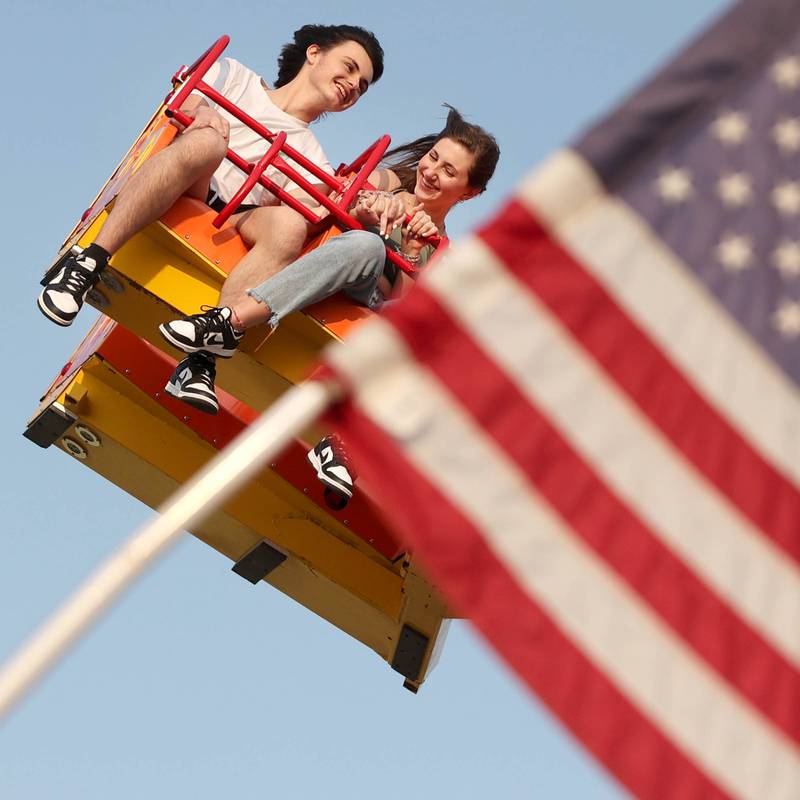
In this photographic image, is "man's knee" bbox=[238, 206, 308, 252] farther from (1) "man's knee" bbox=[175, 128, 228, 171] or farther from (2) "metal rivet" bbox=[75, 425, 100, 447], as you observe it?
(2) "metal rivet" bbox=[75, 425, 100, 447]

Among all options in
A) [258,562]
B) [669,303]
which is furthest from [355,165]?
[669,303]

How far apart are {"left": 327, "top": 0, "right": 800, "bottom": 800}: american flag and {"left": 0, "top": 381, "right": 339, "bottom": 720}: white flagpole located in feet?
0.64

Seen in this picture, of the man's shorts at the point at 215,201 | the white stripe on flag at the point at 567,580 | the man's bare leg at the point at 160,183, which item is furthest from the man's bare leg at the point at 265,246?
the white stripe on flag at the point at 567,580

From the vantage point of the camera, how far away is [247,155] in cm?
892

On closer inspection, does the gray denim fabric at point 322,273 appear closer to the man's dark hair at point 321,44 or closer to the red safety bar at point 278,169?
the red safety bar at point 278,169

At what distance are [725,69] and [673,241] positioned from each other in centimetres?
56

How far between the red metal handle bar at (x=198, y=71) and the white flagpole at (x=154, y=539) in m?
4.37

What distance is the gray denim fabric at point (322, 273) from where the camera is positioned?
820cm

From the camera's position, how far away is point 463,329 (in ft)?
15.4

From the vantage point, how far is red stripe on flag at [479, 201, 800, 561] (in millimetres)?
4781

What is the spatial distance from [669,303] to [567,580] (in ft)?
2.89

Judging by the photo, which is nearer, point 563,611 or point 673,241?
point 563,611

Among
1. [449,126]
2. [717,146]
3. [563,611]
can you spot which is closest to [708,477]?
[563,611]

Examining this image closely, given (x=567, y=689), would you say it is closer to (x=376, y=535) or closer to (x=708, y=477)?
(x=708, y=477)
